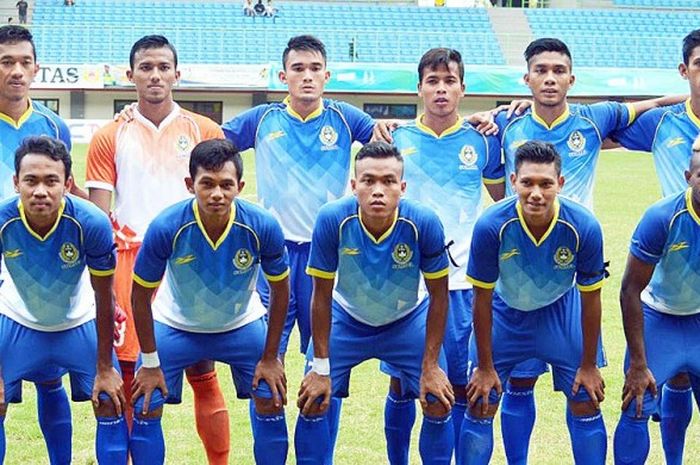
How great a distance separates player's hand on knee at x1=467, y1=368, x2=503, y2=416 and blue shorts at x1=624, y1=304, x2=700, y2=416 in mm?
567

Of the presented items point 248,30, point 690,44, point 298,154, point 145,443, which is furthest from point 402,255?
point 248,30

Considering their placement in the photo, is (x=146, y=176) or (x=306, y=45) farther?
(x=306, y=45)

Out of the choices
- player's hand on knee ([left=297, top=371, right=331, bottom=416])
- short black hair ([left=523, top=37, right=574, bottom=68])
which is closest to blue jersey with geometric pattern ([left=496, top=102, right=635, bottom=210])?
short black hair ([left=523, top=37, right=574, bottom=68])

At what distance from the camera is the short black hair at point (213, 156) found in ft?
13.4

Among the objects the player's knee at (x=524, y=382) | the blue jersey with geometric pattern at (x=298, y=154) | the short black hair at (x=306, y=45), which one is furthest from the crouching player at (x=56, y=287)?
the player's knee at (x=524, y=382)

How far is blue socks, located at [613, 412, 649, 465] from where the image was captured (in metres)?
4.18

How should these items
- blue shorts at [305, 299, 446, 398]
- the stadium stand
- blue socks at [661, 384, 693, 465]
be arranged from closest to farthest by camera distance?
blue shorts at [305, 299, 446, 398] < blue socks at [661, 384, 693, 465] < the stadium stand

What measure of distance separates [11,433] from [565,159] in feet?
10.8

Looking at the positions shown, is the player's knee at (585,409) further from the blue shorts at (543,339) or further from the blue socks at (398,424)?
the blue socks at (398,424)

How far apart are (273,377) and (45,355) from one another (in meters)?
0.98

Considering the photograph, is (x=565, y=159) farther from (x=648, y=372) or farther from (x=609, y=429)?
(x=609, y=429)

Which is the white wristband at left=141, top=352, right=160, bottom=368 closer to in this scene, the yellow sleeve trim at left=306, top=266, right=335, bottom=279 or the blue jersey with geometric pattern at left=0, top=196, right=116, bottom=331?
the blue jersey with geometric pattern at left=0, top=196, right=116, bottom=331

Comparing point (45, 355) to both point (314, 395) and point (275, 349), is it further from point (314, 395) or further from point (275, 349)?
point (314, 395)

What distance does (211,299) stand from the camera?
Answer: 432 cm
